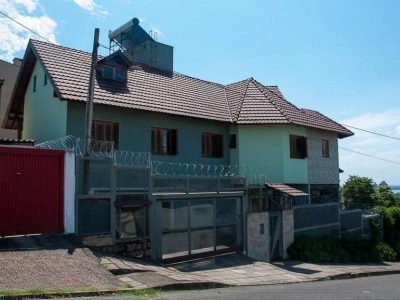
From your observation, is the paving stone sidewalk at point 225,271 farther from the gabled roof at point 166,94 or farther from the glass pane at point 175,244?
the gabled roof at point 166,94

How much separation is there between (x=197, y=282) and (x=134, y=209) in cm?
362

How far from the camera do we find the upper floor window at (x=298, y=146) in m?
22.0

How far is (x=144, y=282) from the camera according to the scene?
9992mm

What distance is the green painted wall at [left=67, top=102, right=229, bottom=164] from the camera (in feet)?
54.3

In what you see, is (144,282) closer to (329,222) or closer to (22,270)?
(22,270)

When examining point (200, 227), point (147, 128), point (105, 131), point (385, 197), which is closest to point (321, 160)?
point (147, 128)

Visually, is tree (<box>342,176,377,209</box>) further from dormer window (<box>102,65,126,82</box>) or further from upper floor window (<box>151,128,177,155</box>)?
dormer window (<box>102,65,126,82</box>)

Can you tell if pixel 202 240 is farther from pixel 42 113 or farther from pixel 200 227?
pixel 42 113

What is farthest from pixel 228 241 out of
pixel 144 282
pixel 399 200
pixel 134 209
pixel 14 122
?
pixel 399 200

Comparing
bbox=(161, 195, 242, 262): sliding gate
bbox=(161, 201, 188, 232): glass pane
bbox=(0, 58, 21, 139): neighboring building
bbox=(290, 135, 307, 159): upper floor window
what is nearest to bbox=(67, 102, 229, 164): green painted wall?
bbox=(290, 135, 307, 159): upper floor window

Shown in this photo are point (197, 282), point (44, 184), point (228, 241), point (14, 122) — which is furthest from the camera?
point (14, 122)

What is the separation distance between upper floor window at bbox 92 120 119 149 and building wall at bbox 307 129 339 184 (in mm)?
10297

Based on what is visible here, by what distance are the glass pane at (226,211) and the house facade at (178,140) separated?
0.05 metres

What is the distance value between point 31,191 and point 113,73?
8529mm
